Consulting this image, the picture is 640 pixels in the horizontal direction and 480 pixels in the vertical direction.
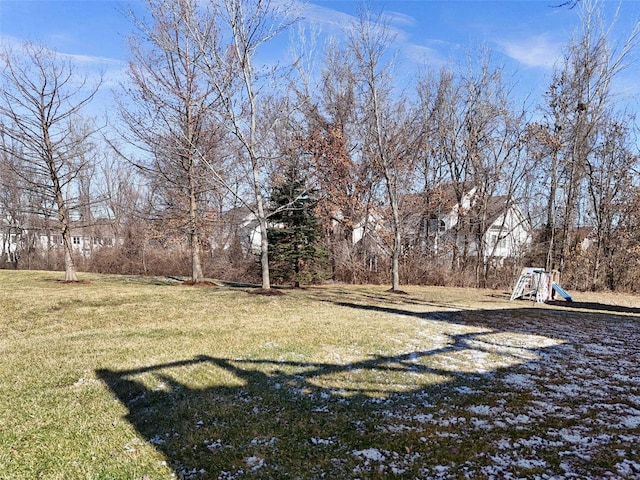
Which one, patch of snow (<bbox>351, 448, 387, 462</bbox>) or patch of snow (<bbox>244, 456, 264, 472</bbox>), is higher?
patch of snow (<bbox>351, 448, 387, 462</bbox>)

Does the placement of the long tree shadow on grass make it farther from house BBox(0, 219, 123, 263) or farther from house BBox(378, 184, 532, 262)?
house BBox(0, 219, 123, 263)

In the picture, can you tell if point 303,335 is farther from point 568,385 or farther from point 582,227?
point 582,227

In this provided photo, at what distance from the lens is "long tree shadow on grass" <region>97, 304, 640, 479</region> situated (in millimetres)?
2525

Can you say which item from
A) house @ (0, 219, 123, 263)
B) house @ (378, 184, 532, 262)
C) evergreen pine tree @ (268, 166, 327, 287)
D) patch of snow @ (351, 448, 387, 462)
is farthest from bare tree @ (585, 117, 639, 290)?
house @ (0, 219, 123, 263)

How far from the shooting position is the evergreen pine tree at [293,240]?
14.6 meters

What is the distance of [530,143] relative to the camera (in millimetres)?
19609

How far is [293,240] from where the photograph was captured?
14.8 meters

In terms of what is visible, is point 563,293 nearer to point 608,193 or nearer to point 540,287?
point 540,287

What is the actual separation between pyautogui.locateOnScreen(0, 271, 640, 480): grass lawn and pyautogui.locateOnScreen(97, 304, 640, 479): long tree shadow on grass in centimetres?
2

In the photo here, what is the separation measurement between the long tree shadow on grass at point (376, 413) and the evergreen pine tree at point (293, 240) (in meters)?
9.75

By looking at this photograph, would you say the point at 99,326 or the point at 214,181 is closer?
the point at 99,326

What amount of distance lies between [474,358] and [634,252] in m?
16.1

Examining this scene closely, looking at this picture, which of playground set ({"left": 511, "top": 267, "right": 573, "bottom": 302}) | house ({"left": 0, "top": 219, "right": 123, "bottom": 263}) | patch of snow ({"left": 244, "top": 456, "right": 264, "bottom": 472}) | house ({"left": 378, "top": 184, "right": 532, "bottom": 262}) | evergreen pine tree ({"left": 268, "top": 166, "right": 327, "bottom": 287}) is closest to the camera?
patch of snow ({"left": 244, "top": 456, "right": 264, "bottom": 472})

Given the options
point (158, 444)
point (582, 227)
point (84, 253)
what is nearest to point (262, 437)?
point (158, 444)
